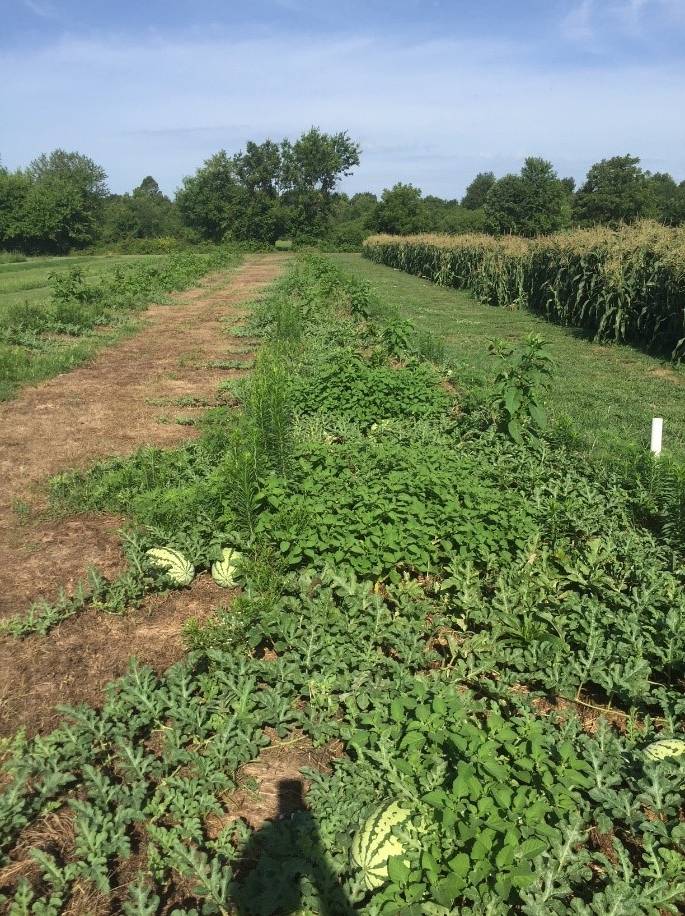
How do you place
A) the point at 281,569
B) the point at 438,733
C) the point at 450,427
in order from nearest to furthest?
the point at 438,733
the point at 281,569
the point at 450,427

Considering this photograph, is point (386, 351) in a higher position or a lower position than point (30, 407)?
higher

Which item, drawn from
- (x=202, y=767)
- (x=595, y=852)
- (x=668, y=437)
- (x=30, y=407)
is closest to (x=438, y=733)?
(x=595, y=852)

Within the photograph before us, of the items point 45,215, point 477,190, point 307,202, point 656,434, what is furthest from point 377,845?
point 477,190

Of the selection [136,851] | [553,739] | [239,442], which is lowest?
[136,851]

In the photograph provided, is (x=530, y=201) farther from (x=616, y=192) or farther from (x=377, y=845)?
(x=377, y=845)

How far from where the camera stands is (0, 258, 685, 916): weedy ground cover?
2117 mm

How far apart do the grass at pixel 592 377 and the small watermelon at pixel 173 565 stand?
154 inches

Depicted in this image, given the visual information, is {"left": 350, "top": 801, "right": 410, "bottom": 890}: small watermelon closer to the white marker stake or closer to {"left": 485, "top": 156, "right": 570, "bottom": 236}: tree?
the white marker stake

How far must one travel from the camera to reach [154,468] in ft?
18.4

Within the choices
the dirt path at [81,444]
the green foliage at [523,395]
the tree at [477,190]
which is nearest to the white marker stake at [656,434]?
the green foliage at [523,395]

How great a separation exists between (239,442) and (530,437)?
110 inches

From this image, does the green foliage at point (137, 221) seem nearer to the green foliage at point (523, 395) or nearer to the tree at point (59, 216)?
the tree at point (59, 216)

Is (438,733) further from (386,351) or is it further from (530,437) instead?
(386,351)

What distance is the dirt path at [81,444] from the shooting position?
3434 mm
